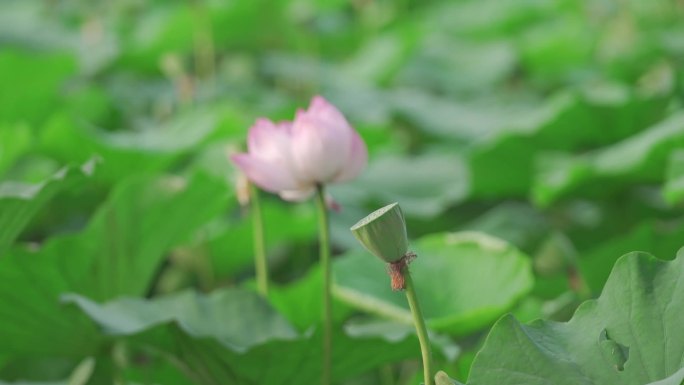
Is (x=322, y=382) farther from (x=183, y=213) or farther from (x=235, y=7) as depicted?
(x=235, y=7)

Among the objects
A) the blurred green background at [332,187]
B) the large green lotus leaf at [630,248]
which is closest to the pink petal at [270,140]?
the blurred green background at [332,187]

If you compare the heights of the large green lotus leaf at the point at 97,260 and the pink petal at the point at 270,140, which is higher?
the pink petal at the point at 270,140

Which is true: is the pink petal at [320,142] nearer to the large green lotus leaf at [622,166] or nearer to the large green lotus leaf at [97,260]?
the large green lotus leaf at [97,260]

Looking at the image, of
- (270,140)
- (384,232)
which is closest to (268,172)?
(270,140)

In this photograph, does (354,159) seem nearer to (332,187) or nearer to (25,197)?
(25,197)

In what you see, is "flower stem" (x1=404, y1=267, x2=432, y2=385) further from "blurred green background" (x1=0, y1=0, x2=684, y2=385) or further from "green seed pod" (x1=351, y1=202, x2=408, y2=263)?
"blurred green background" (x1=0, y1=0, x2=684, y2=385)

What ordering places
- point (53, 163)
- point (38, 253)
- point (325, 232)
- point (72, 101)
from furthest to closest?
1. point (72, 101)
2. point (53, 163)
3. point (38, 253)
4. point (325, 232)

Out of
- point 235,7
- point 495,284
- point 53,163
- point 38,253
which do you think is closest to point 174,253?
point 53,163
